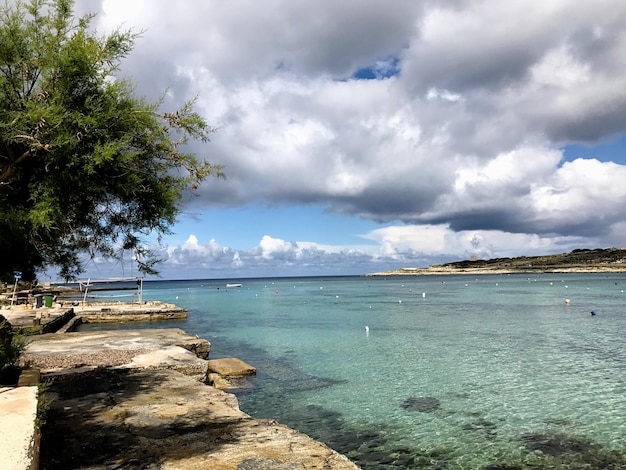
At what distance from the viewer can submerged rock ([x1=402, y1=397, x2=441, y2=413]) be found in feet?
44.4

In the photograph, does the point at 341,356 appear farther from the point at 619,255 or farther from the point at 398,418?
the point at 619,255

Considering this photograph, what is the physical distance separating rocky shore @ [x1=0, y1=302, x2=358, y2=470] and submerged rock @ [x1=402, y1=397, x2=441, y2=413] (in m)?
6.56

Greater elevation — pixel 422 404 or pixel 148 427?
pixel 148 427

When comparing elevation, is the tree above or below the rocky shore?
above

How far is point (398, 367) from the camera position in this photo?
19.6m

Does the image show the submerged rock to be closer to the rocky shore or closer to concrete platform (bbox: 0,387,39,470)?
the rocky shore

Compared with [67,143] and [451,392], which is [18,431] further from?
[451,392]

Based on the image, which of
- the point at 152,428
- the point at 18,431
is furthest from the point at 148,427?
the point at 18,431

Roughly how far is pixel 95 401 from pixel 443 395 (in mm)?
11130

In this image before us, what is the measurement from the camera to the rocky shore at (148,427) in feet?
20.0

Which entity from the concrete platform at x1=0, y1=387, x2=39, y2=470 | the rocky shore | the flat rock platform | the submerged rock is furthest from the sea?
the concrete platform at x1=0, y1=387, x2=39, y2=470

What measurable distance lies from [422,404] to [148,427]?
9470mm

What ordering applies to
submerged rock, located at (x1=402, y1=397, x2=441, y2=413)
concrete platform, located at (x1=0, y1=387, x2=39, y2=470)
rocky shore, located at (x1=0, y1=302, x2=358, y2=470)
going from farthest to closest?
submerged rock, located at (x1=402, y1=397, x2=441, y2=413) < rocky shore, located at (x1=0, y1=302, x2=358, y2=470) < concrete platform, located at (x1=0, y1=387, x2=39, y2=470)

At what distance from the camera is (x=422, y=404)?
1405cm
